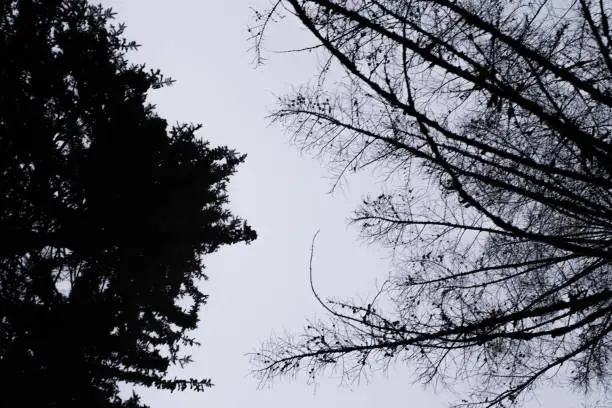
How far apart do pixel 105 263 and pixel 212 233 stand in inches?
58.0

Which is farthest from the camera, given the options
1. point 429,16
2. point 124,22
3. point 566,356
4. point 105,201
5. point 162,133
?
point 124,22

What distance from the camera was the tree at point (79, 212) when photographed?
400 cm

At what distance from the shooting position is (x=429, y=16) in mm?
3469

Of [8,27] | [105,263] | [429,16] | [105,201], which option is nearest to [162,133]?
[105,201]

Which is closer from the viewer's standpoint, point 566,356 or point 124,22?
point 566,356

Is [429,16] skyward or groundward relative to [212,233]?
skyward

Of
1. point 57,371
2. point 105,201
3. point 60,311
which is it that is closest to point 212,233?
point 105,201

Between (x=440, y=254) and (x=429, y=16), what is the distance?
303 cm

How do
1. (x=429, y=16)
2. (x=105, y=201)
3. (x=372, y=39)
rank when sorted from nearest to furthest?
(x=372, y=39) < (x=429, y=16) < (x=105, y=201)

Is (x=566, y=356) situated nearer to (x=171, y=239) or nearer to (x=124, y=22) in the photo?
(x=171, y=239)

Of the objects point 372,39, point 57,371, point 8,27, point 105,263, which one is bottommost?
point 57,371

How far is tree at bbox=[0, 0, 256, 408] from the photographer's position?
4.00 metres

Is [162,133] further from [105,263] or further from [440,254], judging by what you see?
[440,254]

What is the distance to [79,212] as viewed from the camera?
414 centimetres
